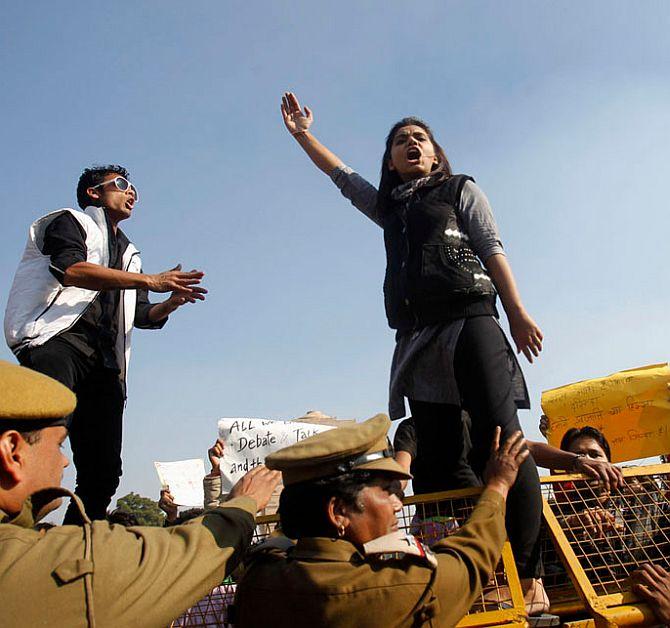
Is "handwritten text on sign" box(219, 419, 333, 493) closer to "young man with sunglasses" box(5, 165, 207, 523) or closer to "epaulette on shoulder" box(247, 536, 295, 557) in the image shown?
"young man with sunglasses" box(5, 165, 207, 523)

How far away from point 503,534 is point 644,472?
3.94 ft

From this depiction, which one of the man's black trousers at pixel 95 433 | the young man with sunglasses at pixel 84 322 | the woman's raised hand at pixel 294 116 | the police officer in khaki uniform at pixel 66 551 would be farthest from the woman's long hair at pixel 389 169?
the police officer in khaki uniform at pixel 66 551

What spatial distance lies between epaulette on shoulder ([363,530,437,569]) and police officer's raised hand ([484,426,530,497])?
0.51 metres

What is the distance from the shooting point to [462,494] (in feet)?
9.21

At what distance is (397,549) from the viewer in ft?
7.24

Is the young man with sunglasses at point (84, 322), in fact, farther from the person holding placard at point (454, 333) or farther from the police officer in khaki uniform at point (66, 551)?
the police officer in khaki uniform at point (66, 551)

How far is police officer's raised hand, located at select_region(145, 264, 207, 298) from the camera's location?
13.8ft

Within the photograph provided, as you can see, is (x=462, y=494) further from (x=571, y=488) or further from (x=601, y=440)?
(x=601, y=440)

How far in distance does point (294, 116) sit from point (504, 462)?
118 inches

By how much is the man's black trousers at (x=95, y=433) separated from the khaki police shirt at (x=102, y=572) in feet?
7.67

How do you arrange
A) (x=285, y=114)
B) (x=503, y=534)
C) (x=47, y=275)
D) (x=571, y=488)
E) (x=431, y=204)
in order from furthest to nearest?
(x=285, y=114), (x=47, y=275), (x=431, y=204), (x=571, y=488), (x=503, y=534)

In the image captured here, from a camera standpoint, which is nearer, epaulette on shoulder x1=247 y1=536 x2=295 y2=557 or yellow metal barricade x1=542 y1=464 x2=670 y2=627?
epaulette on shoulder x1=247 y1=536 x2=295 y2=557

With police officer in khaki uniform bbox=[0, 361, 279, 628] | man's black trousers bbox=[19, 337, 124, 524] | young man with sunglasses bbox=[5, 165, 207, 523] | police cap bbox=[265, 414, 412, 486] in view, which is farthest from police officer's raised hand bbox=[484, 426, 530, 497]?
man's black trousers bbox=[19, 337, 124, 524]

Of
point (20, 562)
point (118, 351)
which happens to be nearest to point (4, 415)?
point (20, 562)
